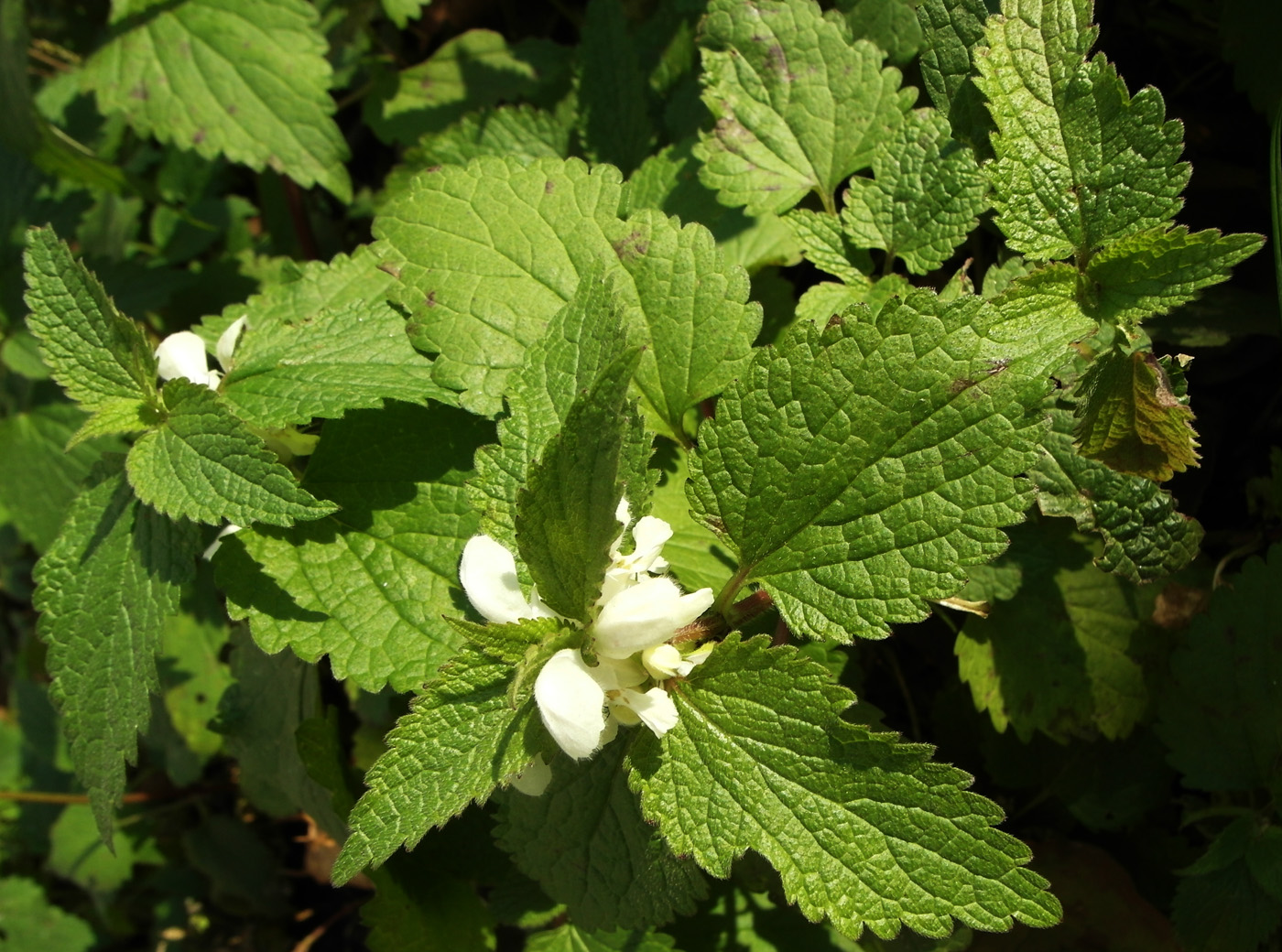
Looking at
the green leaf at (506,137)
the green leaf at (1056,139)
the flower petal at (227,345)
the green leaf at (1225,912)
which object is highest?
the green leaf at (1056,139)

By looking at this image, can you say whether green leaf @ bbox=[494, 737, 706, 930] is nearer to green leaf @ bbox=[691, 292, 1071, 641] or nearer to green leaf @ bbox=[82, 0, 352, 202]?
green leaf @ bbox=[691, 292, 1071, 641]

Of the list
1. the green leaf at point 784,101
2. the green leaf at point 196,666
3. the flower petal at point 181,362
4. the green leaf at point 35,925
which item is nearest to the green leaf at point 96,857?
the green leaf at point 35,925

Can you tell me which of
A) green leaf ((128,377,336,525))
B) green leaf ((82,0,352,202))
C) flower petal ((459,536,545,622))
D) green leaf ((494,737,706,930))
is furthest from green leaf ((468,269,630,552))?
green leaf ((82,0,352,202))

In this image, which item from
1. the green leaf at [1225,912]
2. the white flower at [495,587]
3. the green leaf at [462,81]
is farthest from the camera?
the green leaf at [462,81]

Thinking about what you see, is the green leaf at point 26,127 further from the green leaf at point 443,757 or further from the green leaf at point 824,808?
the green leaf at point 824,808

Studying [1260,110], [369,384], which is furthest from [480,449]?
[1260,110]

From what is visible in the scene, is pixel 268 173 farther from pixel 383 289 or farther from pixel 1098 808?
pixel 1098 808
